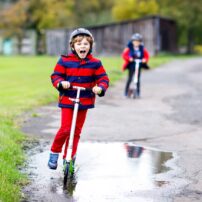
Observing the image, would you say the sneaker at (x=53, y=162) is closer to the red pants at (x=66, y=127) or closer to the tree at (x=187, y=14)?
the red pants at (x=66, y=127)

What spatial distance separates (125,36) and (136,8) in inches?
360

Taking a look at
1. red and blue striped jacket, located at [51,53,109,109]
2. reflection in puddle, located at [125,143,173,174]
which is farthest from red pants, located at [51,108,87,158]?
reflection in puddle, located at [125,143,173,174]

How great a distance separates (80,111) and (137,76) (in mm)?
9434

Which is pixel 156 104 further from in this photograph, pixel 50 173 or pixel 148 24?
pixel 148 24

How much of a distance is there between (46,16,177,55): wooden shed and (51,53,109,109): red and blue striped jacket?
141ft

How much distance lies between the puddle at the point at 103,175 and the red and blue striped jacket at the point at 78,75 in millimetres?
908

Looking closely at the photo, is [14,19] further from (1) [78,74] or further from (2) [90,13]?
(1) [78,74]

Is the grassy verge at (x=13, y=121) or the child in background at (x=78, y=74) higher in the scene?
the child in background at (x=78, y=74)

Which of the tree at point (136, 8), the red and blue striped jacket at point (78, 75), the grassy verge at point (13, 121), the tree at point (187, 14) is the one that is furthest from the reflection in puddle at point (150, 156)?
the tree at point (136, 8)

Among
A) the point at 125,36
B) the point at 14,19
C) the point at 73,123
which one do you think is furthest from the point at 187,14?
the point at 73,123

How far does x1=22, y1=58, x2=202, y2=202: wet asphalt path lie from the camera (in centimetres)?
656

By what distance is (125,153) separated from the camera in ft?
28.9

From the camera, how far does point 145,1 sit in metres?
59.8

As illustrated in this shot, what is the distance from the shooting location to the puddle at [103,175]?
21.1 feet
